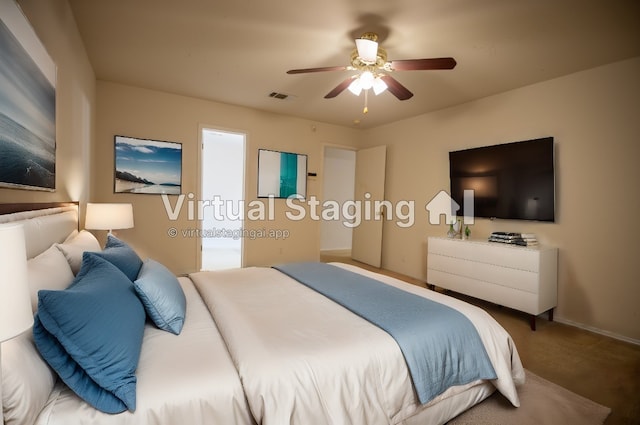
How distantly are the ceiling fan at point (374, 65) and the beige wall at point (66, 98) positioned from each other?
147cm

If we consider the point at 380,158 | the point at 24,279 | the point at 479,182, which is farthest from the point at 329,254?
the point at 24,279

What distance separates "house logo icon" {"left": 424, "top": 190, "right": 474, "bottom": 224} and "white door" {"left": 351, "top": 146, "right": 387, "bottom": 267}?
99 cm

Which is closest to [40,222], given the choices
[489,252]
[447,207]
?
[489,252]

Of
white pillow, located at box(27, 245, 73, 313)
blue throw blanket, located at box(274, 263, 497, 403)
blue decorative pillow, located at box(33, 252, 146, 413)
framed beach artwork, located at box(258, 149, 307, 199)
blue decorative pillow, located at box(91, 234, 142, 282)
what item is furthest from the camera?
framed beach artwork, located at box(258, 149, 307, 199)

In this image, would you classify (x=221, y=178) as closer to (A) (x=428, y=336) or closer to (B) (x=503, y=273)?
(B) (x=503, y=273)

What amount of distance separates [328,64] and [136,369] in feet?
9.41

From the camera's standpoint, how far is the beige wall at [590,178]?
8.74 ft

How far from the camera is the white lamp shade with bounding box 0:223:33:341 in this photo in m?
0.64

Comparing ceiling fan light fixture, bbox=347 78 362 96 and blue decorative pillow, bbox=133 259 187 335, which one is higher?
ceiling fan light fixture, bbox=347 78 362 96

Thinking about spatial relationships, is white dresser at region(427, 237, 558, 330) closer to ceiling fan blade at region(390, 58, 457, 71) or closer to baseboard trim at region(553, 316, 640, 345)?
baseboard trim at region(553, 316, 640, 345)

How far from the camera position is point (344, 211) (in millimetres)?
6930

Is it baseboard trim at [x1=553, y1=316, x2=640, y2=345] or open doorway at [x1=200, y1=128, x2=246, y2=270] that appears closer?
baseboard trim at [x1=553, y1=316, x2=640, y2=345]

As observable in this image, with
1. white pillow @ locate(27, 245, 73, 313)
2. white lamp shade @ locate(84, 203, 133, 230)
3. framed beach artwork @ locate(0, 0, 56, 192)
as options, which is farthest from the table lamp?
white lamp shade @ locate(84, 203, 133, 230)

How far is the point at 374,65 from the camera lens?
2.44 meters
